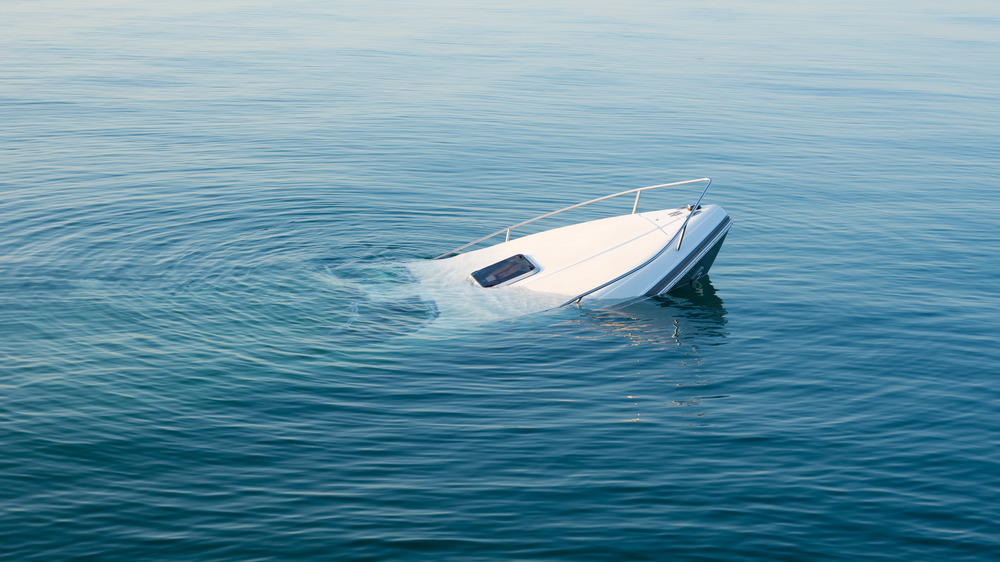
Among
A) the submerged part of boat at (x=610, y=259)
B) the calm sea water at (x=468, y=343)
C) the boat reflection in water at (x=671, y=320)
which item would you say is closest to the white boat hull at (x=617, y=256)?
the submerged part of boat at (x=610, y=259)

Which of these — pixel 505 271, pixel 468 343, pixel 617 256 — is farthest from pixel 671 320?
pixel 468 343

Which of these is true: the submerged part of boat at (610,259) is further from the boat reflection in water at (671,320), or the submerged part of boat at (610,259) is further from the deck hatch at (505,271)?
the boat reflection in water at (671,320)

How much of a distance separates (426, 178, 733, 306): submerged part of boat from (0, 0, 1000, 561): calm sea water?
60 cm

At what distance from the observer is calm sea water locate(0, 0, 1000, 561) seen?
12.2 metres

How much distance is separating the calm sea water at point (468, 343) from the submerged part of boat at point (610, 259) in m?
0.60

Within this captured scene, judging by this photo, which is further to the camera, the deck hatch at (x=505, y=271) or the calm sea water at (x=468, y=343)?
the deck hatch at (x=505, y=271)

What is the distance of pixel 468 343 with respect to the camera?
17.9m

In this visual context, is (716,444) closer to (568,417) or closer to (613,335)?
(568,417)

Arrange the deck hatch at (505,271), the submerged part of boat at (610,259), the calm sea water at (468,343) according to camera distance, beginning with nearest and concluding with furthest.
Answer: the calm sea water at (468,343) < the submerged part of boat at (610,259) < the deck hatch at (505,271)

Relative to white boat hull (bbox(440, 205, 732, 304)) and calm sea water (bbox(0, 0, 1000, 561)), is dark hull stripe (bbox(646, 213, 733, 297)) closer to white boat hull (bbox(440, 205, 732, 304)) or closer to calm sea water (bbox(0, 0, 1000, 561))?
white boat hull (bbox(440, 205, 732, 304))

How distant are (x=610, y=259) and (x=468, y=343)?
4.16 metres

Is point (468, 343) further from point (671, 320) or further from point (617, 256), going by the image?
point (671, 320)

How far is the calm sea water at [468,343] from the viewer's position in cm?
1222

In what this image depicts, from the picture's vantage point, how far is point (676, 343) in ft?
60.7
